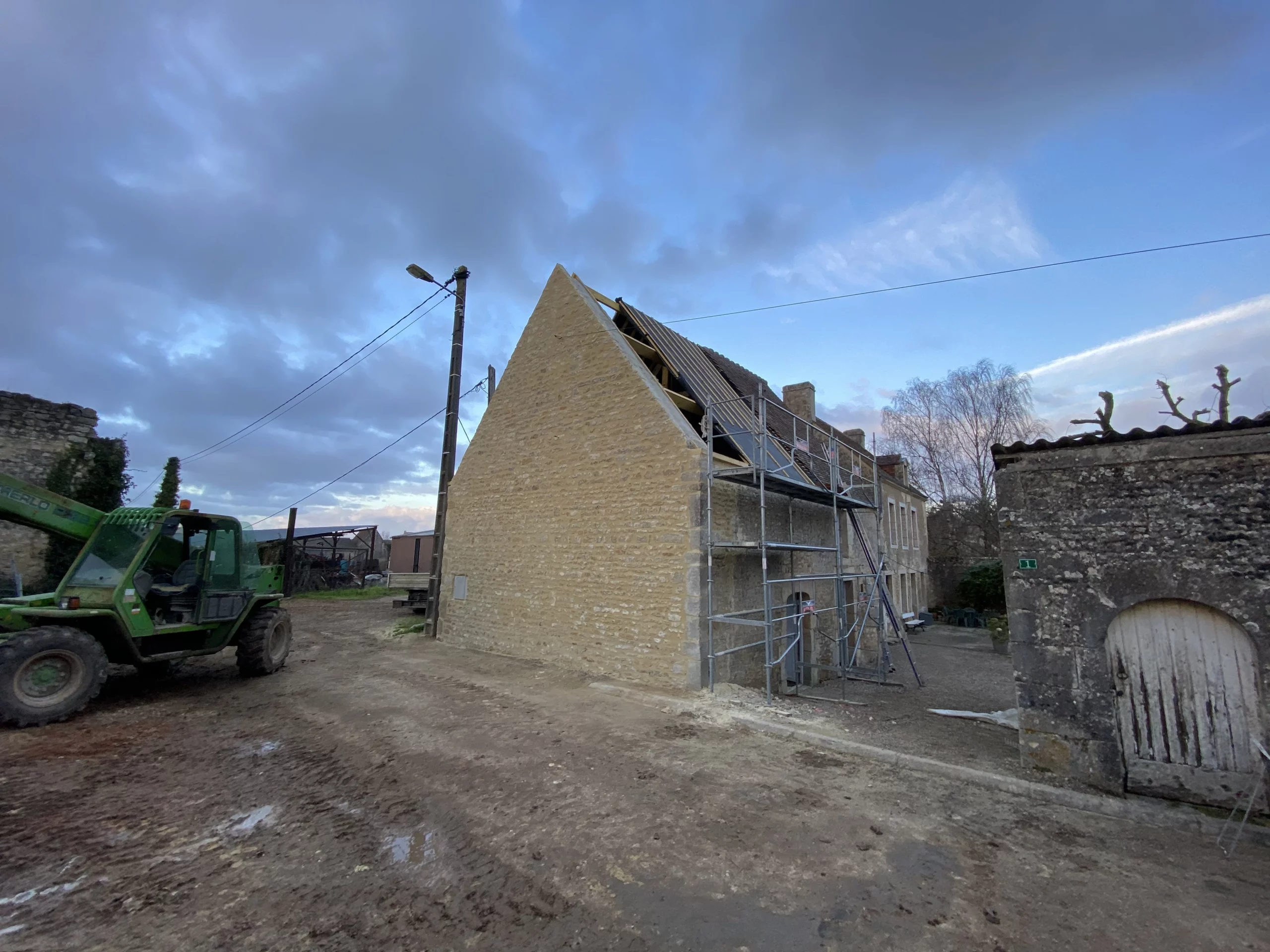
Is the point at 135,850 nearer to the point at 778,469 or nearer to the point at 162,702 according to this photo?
the point at 162,702

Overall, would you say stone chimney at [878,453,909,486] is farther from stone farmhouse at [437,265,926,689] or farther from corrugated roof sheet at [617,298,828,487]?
corrugated roof sheet at [617,298,828,487]

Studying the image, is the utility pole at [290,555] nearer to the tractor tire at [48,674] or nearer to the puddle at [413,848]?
the tractor tire at [48,674]

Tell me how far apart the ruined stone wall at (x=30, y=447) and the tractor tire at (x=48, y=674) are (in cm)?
947

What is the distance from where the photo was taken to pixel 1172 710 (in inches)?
189

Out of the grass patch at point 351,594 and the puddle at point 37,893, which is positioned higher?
the grass patch at point 351,594

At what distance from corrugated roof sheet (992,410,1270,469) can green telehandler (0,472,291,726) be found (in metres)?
10.1

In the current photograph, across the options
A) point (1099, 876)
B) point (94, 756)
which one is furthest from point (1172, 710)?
point (94, 756)

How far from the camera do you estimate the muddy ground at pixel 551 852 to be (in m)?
3.02

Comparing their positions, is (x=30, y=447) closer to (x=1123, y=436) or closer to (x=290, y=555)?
(x=290, y=555)

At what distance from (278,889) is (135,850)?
1.29 metres

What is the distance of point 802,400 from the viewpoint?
17.5m

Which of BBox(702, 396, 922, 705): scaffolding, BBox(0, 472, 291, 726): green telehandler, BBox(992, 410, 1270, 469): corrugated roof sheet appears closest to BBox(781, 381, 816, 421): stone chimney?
BBox(702, 396, 922, 705): scaffolding

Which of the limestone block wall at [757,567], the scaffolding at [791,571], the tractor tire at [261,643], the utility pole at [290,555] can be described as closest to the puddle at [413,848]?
the scaffolding at [791,571]

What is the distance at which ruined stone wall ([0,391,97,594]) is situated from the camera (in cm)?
1296
